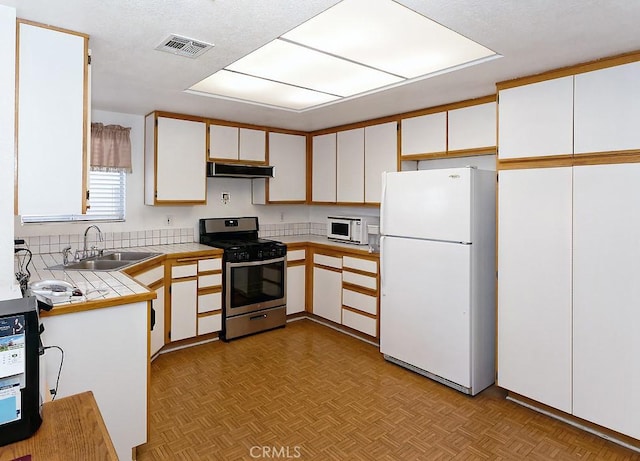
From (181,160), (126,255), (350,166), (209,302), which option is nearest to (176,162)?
(181,160)

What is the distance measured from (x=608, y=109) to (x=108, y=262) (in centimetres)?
397

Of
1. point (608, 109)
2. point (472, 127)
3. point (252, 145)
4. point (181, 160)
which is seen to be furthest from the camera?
point (252, 145)

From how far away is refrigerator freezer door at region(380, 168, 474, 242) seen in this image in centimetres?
307

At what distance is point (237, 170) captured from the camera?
4.40 meters

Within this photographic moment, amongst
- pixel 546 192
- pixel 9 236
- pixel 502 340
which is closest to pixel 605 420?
pixel 502 340

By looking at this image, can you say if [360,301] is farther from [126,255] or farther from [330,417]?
[126,255]

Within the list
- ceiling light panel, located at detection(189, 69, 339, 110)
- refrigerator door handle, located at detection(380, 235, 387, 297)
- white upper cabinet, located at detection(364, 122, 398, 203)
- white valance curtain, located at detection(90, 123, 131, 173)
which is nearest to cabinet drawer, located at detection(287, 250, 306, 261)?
white upper cabinet, located at detection(364, 122, 398, 203)

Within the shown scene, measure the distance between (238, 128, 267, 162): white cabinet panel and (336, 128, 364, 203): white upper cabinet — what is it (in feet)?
2.94

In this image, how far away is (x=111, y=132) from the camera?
3973 mm

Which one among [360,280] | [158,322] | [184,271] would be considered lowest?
[158,322]

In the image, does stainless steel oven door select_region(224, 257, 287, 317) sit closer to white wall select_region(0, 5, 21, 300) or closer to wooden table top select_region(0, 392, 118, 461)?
white wall select_region(0, 5, 21, 300)

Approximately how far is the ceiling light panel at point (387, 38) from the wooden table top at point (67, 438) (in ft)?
6.50

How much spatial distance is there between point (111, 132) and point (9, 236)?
7.66 feet

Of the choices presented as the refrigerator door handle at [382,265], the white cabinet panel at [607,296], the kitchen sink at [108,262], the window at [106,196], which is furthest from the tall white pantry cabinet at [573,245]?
the window at [106,196]
